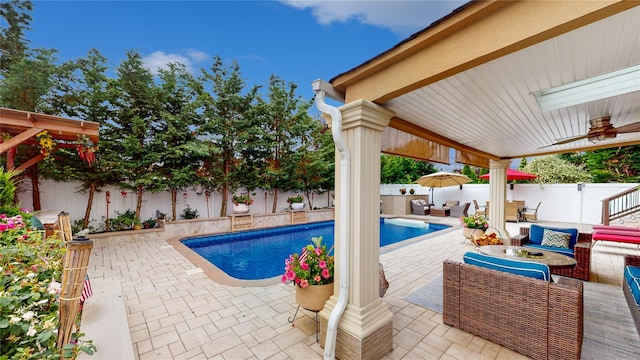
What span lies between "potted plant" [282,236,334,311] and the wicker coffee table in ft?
8.22

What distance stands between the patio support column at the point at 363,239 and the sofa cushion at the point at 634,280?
2.81 m

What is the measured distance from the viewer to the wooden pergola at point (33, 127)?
469 cm

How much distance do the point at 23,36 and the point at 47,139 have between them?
465 centimetres

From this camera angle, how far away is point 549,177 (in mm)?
14914

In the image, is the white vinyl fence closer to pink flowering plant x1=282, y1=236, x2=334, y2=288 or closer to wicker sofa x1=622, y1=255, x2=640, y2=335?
pink flowering plant x1=282, y1=236, x2=334, y2=288

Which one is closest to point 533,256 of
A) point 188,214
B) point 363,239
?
point 363,239

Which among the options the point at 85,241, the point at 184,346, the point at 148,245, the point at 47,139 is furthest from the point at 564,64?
the point at 148,245

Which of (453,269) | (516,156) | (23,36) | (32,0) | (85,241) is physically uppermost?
(32,0)

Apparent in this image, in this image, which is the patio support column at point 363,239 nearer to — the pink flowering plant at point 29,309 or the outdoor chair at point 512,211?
the pink flowering plant at point 29,309

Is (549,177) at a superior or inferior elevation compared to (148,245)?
superior

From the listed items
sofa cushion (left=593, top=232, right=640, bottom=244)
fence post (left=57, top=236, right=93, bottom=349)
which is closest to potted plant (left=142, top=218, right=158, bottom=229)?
fence post (left=57, top=236, right=93, bottom=349)

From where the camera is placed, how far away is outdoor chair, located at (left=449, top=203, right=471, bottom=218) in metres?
13.2

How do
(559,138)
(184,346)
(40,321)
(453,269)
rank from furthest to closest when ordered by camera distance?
(559,138)
(453,269)
(184,346)
(40,321)

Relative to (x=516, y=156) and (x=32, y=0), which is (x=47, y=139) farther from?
(x=516, y=156)
